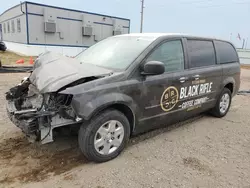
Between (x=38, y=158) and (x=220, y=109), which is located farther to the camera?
(x=220, y=109)

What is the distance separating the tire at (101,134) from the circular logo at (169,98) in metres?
0.77

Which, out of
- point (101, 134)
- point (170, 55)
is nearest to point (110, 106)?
point (101, 134)

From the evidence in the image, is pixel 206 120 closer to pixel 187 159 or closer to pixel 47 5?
pixel 187 159

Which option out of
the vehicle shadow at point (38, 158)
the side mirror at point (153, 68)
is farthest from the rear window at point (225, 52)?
the vehicle shadow at point (38, 158)

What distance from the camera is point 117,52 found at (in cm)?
363

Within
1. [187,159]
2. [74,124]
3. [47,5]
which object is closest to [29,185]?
[74,124]

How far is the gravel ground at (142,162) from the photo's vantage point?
8.86ft

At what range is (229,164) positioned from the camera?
321 centimetres

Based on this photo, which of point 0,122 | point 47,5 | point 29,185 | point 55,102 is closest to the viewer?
point 29,185

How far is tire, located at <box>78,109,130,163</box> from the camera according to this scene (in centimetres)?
Answer: 284

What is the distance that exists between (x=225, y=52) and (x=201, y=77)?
131 centimetres

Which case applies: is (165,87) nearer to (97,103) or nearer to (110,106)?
(110,106)

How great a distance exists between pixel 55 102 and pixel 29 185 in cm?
98

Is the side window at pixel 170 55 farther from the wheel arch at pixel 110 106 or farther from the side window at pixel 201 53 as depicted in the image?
the wheel arch at pixel 110 106
